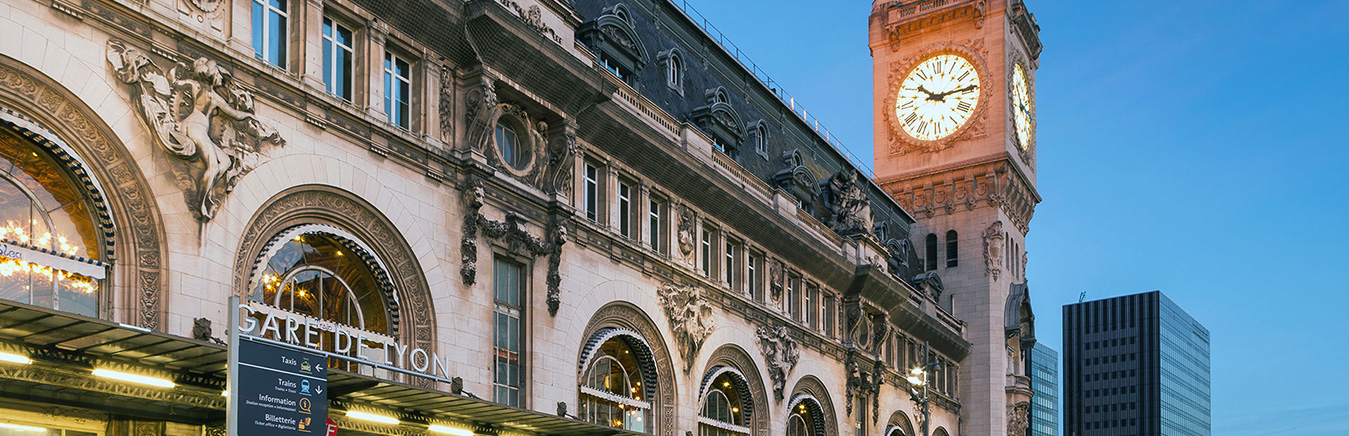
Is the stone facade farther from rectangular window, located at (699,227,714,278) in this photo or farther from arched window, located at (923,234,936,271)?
arched window, located at (923,234,936,271)

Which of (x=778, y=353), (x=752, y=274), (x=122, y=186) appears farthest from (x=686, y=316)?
(x=122, y=186)

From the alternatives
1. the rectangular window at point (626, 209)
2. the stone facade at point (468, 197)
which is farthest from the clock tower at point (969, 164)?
the rectangular window at point (626, 209)

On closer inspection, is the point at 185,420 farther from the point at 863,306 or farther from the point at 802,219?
the point at 863,306

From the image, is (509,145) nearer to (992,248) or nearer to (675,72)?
(675,72)

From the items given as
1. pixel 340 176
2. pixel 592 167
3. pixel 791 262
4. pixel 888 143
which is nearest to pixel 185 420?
pixel 340 176

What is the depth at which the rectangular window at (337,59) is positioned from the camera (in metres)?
30.5

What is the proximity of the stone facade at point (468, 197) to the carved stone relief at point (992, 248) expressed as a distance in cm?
2281

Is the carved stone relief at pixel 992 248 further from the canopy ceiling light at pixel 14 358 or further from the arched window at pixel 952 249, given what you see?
the canopy ceiling light at pixel 14 358

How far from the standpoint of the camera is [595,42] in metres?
42.8

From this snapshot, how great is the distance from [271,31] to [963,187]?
61.2 metres

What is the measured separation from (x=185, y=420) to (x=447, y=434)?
796 centimetres

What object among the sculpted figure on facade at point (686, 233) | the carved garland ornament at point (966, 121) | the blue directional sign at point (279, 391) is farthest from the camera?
the carved garland ornament at point (966, 121)

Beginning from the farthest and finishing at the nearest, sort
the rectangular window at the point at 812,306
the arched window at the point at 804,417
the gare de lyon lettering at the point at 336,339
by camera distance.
→ the rectangular window at the point at 812,306 < the arched window at the point at 804,417 < the gare de lyon lettering at the point at 336,339

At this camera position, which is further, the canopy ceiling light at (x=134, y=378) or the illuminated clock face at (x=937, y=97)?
the illuminated clock face at (x=937, y=97)
